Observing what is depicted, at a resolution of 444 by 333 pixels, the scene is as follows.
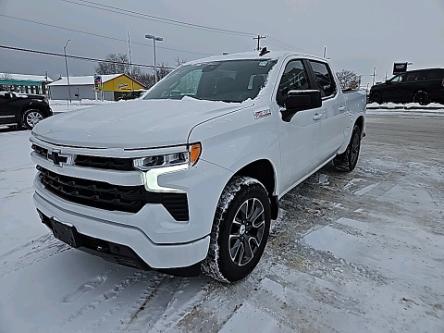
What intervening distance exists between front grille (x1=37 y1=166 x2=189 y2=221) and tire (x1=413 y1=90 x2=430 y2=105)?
19.4 m

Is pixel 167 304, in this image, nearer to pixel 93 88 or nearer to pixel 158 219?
pixel 158 219

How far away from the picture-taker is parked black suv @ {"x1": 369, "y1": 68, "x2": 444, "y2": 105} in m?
16.4

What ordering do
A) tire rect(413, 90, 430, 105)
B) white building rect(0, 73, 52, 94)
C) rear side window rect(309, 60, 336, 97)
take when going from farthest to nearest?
1. white building rect(0, 73, 52, 94)
2. tire rect(413, 90, 430, 105)
3. rear side window rect(309, 60, 336, 97)

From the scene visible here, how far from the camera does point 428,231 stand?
3.22 metres

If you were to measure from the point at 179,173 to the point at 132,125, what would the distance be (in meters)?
0.47

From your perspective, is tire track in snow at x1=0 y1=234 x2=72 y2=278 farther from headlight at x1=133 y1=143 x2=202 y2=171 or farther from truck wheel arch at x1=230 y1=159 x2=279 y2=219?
truck wheel arch at x1=230 y1=159 x2=279 y2=219

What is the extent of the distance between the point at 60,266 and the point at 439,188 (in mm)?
4895

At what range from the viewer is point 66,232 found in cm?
207

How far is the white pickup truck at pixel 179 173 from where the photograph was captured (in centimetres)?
178

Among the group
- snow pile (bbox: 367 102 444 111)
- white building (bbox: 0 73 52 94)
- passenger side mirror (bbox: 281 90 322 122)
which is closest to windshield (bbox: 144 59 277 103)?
passenger side mirror (bbox: 281 90 322 122)

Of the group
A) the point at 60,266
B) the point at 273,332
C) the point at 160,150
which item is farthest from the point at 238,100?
the point at 60,266

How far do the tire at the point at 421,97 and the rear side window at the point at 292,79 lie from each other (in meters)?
17.1

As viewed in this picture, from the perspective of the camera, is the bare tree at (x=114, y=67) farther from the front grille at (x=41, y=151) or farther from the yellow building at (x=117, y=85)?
the front grille at (x=41, y=151)

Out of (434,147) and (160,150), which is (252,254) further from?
(434,147)
